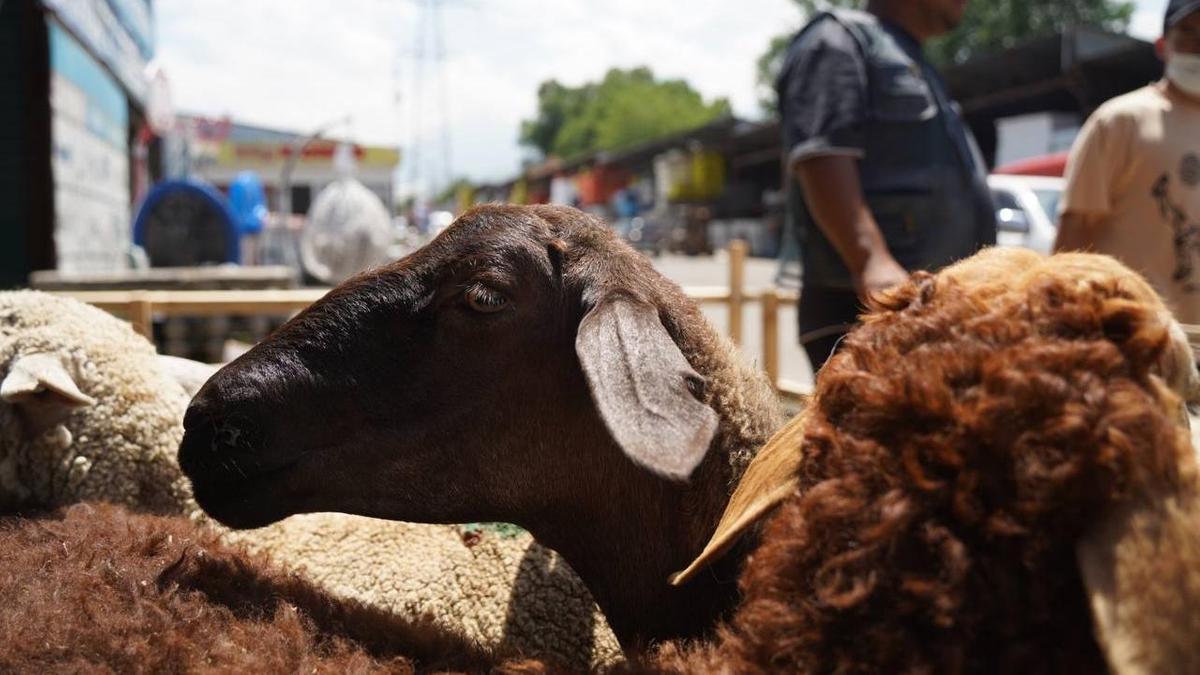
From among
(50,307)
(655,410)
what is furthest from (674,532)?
(50,307)

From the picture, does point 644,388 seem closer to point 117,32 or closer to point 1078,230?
point 1078,230

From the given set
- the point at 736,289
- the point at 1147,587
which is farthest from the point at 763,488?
the point at 736,289

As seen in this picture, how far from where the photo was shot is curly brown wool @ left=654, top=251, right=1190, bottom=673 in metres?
1.20

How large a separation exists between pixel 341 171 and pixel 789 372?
25.9ft

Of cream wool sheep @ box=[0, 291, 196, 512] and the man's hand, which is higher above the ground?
the man's hand

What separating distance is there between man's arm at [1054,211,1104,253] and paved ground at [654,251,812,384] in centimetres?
98

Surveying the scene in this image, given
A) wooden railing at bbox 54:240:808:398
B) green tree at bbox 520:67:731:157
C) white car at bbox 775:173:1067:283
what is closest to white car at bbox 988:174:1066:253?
white car at bbox 775:173:1067:283

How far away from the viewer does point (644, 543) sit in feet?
7.14

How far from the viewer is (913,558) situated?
1263 mm

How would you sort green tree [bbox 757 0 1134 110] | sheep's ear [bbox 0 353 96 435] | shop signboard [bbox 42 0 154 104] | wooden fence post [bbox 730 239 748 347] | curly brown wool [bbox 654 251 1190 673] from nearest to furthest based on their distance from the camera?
curly brown wool [bbox 654 251 1190 673] → sheep's ear [bbox 0 353 96 435] → wooden fence post [bbox 730 239 748 347] → shop signboard [bbox 42 0 154 104] → green tree [bbox 757 0 1134 110]

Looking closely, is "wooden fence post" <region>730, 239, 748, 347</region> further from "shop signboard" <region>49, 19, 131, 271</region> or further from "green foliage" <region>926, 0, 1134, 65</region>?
"green foliage" <region>926, 0, 1134, 65</region>

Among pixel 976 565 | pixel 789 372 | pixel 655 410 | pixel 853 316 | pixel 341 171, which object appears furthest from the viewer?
pixel 341 171

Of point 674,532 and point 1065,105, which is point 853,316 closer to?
point 674,532

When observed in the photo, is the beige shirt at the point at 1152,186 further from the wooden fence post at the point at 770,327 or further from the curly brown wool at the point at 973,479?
the wooden fence post at the point at 770,327
